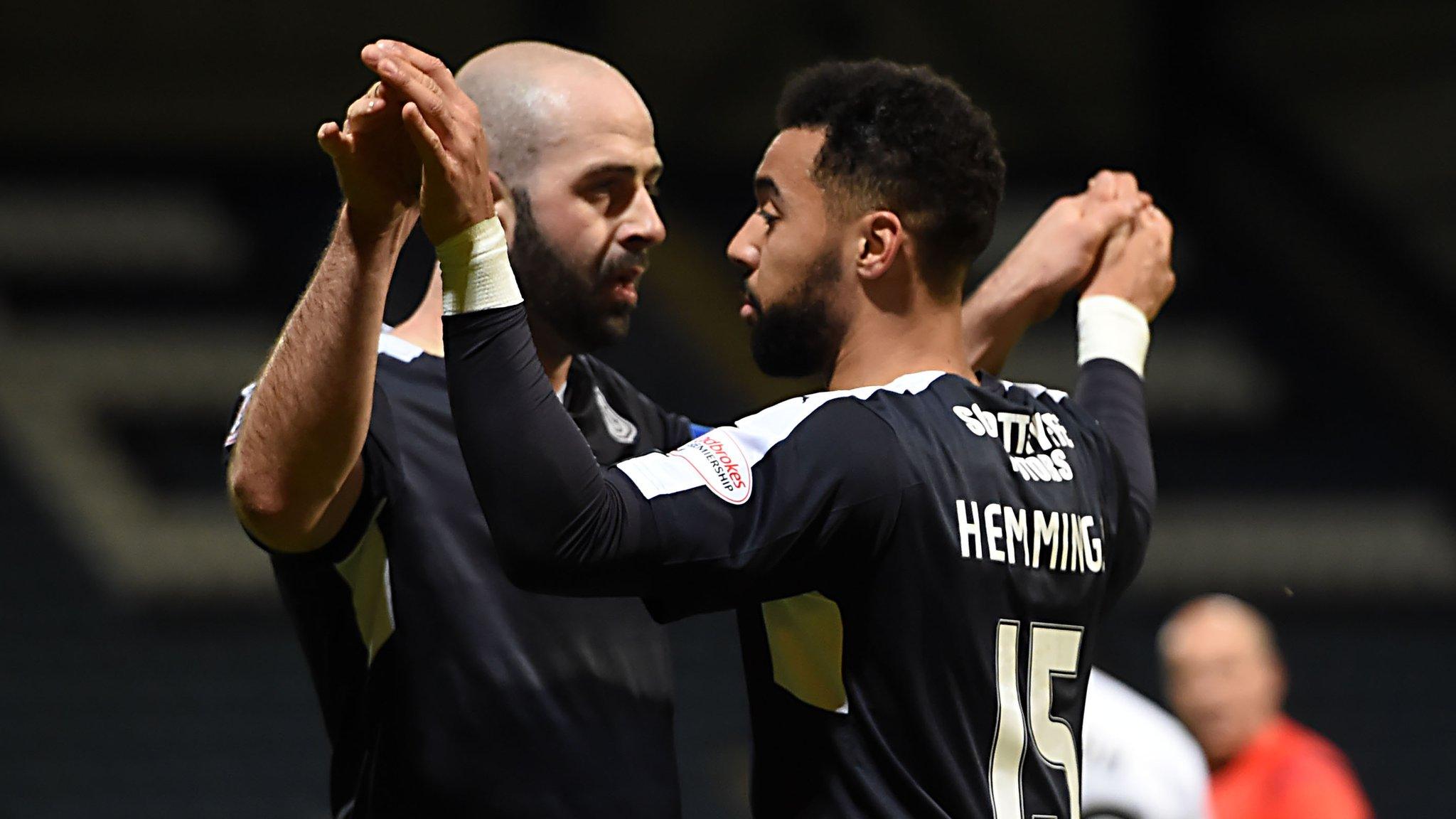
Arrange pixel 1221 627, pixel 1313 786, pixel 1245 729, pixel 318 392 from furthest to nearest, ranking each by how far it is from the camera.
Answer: pixel 1221 627, pixel 1245 729, pixel 1313 786, pixel 318 392

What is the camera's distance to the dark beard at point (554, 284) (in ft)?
7.91

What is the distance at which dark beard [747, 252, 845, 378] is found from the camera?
2.09 m

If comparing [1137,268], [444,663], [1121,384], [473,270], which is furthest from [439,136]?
[1137,268]

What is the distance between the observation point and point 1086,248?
105 inches

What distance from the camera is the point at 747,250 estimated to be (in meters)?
2.15

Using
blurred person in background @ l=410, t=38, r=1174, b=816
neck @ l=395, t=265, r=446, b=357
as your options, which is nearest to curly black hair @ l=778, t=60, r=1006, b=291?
blurred person in background @ l=410, t=38, r=1174, b=816

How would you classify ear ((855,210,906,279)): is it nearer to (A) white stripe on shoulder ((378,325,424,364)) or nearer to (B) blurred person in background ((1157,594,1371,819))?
(A) white stripe on shoulder ((378,325,424,364))

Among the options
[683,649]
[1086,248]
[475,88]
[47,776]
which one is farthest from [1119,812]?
[47,776]

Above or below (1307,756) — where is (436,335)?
above

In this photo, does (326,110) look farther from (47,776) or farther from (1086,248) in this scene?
(1086,248)

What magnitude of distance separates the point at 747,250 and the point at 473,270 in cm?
49

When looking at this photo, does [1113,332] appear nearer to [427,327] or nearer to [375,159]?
[427,327]

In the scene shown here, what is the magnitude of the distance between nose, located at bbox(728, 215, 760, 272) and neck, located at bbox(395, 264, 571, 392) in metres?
0.39

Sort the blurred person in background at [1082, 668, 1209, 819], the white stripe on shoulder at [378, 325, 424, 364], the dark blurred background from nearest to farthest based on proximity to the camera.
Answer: the white stripe on shoulder at [378, 325, 424, 364]
the blurred person in background at [1082, 668, 1209, 819]
the dark blurred background
